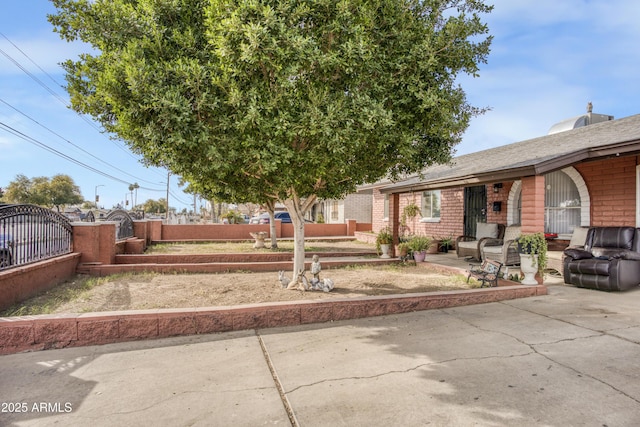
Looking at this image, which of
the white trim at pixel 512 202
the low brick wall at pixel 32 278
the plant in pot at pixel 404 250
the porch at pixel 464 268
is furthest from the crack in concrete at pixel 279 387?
the white trim at pixel 512 202

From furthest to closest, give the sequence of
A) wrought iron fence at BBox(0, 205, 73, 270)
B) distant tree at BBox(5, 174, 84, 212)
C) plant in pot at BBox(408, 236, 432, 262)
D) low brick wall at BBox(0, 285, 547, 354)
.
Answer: distant tree at BBox(5, 174, 84, 212) < plant in pot at BBox(408, 236, 432, 262) < wrought iron fence at BBox(0, 205, 73, 270) < low brick wall at BBox(0, 285, 547, 354)

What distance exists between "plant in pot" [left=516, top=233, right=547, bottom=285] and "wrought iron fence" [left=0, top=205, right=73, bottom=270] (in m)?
8.98

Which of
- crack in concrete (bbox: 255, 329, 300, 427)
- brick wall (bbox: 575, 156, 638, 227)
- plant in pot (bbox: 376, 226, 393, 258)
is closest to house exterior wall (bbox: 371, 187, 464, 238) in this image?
plant in pot (bbox: 376, 226, 393, 258)

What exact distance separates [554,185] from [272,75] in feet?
29.5

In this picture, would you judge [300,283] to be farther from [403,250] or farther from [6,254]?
[6,254]

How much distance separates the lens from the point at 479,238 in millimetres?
11359

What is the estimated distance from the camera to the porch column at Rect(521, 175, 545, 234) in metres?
6.75

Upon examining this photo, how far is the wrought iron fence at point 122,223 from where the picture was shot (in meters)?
11.5

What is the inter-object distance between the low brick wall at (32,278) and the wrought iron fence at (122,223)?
3690mm

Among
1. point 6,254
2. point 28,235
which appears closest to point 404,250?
point 28,235

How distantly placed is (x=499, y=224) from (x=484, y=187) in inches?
65.6

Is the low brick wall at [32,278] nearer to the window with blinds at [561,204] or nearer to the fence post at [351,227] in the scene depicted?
the window with blinds at [561,204]

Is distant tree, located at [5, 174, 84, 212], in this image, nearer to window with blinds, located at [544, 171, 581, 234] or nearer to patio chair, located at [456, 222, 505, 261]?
patio chair, located at [456, 222, 505, 261]

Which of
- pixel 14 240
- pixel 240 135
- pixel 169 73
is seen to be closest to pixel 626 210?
pixel 240 135
